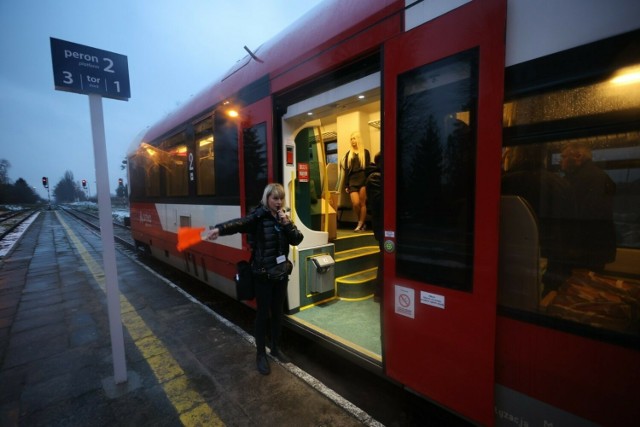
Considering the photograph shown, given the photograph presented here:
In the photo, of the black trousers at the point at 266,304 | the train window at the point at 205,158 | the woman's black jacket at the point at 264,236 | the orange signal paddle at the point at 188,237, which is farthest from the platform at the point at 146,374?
the train window at the point at 205,158

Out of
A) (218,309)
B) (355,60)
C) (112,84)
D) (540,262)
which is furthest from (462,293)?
(218,309)

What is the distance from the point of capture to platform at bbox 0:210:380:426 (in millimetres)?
2299

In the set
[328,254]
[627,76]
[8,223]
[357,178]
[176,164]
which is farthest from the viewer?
[8,223]

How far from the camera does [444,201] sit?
1.77 meters

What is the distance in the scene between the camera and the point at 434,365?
1.84 meters

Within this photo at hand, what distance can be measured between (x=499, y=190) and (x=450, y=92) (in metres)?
0.63

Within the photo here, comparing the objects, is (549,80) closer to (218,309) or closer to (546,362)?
(546,362)

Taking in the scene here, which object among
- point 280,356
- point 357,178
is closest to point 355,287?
point 280,356

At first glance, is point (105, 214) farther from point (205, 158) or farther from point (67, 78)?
point (205, 158)

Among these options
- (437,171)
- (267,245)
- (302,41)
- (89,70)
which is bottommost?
(267,245)

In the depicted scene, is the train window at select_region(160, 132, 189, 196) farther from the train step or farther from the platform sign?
the train step

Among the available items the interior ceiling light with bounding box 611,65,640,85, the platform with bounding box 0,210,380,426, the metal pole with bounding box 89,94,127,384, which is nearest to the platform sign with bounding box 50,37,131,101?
the metal pole with bounding box 89,94,127,384

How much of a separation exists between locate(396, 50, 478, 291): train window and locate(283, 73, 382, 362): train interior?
50cm

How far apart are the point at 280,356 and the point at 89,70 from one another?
3.06 meters
